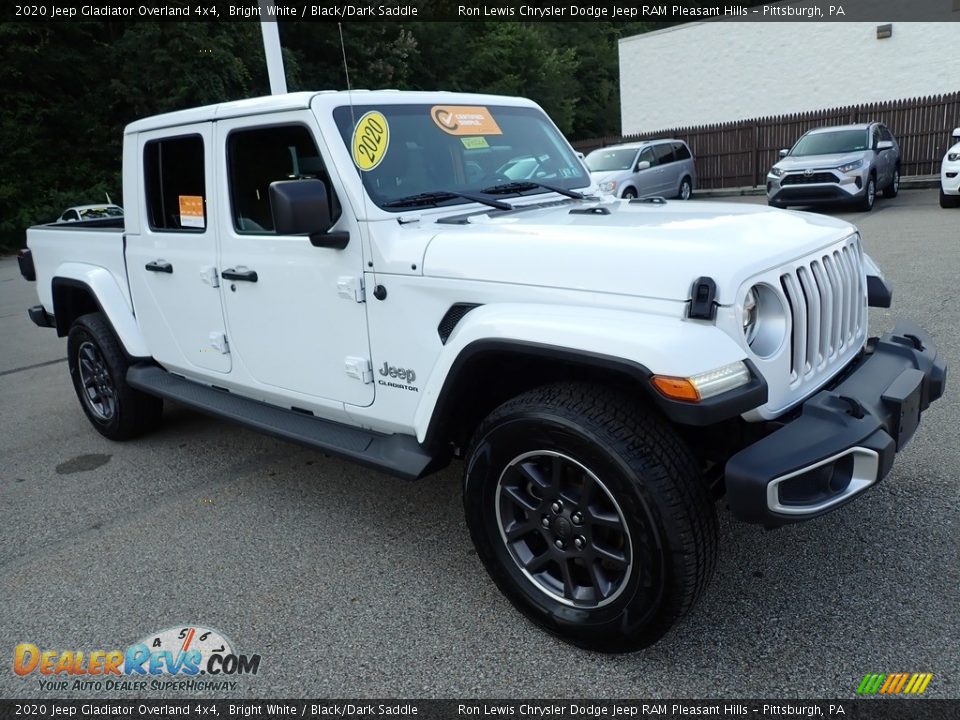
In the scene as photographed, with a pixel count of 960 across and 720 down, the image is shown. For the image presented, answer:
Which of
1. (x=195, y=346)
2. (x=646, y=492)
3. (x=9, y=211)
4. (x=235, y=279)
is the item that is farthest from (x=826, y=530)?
(x=9, y=211)

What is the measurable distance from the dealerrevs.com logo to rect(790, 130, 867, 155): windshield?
594 inches

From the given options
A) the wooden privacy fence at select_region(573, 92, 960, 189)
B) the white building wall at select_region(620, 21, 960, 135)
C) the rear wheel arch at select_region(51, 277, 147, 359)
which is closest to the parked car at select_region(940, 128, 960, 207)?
the wooden privacy fence at select_region(573, 92, 960, 189)

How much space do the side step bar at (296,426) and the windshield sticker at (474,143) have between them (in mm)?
1419

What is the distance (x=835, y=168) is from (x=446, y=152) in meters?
12.5

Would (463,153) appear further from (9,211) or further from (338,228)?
(9,211)

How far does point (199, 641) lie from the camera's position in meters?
2.85

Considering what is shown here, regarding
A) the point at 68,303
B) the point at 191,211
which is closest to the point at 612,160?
the point at 68,303

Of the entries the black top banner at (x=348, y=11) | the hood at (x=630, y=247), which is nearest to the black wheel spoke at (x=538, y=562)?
the hood at (x=630, y=247)

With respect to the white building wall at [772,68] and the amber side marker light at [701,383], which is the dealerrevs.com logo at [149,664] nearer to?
the amber side marker light at [701,383]

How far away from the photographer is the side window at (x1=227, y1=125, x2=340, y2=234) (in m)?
3.27

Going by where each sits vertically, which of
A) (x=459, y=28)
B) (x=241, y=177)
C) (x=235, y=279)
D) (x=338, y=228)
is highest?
(x=459, y=28)

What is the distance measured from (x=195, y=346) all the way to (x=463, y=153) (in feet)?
5.99

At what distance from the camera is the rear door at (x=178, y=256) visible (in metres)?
3.84

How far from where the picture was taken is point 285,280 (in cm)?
337
